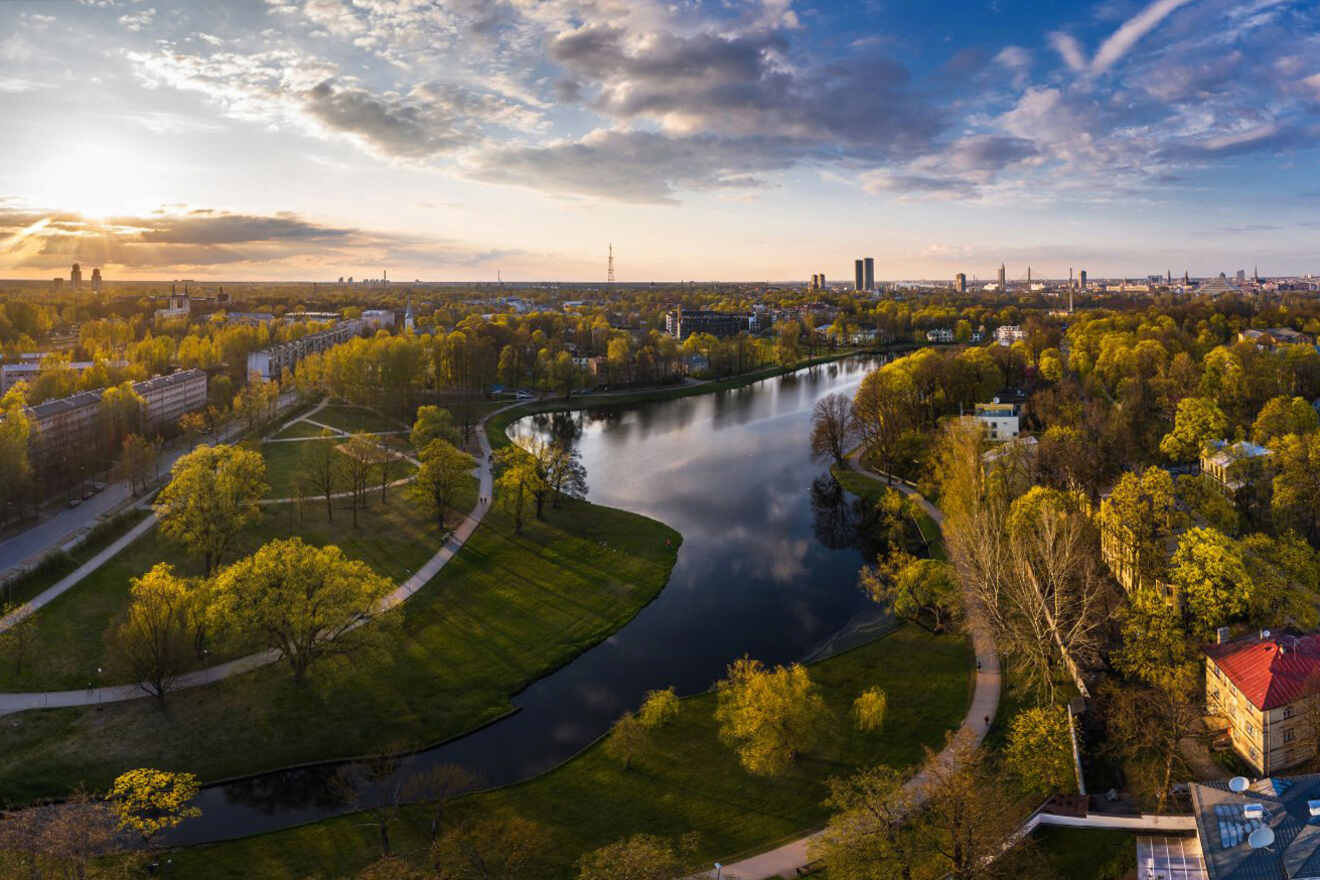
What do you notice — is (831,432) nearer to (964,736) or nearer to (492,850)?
(964,736)

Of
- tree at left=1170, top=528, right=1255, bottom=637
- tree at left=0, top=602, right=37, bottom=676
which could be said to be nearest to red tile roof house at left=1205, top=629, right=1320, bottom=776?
tree at left=1170, top=528, right=1255, bottom=637

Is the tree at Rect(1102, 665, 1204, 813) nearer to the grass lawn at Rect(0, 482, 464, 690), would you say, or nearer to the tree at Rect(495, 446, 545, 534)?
the grass lawn at Rect(0, 482, 464, 690)

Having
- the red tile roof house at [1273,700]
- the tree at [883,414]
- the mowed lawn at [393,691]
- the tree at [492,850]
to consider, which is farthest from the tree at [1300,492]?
the tree at [492,850]

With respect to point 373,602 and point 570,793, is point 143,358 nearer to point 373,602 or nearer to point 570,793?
point 373,602

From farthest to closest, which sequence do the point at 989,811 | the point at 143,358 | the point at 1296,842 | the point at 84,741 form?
the point at 143,358 < the point at 84,741 < the point at 989,811 < the point at 1296,842

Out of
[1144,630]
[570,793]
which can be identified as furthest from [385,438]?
[1144,630]
